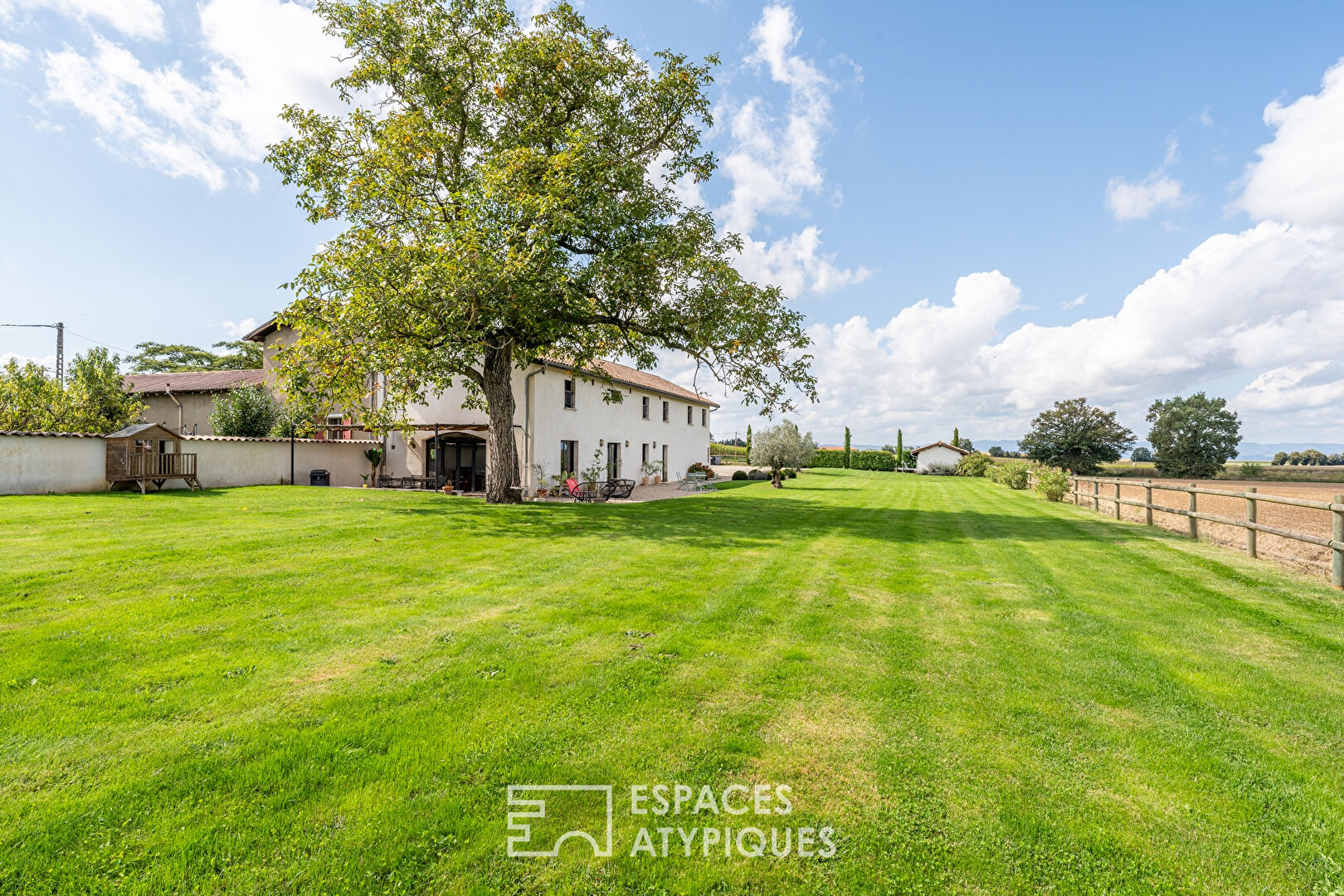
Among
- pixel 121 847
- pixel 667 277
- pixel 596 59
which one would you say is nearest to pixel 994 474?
pixel 667 277

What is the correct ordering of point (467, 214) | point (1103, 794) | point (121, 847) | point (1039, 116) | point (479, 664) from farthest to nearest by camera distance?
point (1039, 116)
point (467, 214)
point (479, 664)
point (1103, 794)
point (121, 847)

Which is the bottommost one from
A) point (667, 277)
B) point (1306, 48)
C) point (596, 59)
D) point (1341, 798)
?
point (1341, 798)

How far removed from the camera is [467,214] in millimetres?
13336

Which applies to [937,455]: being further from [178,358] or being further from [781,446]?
[178,358]

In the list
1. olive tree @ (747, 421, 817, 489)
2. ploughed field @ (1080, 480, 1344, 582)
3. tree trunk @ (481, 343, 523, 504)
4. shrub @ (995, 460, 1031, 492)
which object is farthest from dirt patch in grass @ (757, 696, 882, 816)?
olive tree @ (747, 421, 817, 489)

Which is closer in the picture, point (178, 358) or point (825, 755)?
point (825, 755)

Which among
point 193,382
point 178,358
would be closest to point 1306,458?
point 193,382

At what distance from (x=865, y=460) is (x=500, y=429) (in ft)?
179

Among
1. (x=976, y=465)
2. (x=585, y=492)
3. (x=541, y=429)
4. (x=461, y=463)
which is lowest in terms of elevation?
(x=585, y=492)

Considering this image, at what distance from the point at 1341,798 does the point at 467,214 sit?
1551cm

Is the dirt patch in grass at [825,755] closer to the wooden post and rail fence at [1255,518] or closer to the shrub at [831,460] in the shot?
the wooden post and rail fence at [1255,518]

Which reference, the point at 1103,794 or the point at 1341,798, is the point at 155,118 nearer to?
the point at 1103,794

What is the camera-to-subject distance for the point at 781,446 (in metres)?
39.0

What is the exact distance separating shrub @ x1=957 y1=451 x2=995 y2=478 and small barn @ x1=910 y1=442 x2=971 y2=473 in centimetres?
1276
